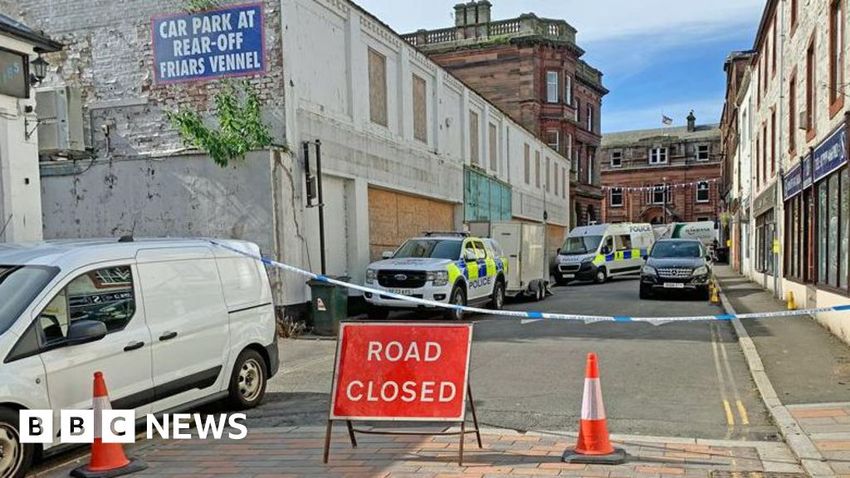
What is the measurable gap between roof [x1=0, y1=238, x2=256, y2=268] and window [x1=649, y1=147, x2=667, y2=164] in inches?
2855

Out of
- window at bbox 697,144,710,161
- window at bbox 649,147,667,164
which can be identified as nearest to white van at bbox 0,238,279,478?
window at bbox 649,147,667,164

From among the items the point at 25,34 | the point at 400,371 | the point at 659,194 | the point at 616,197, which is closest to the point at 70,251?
the point at 400,371

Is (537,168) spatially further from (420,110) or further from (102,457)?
(102,457)

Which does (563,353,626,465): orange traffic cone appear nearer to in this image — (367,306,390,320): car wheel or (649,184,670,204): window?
(367,306,390,320): car wheel

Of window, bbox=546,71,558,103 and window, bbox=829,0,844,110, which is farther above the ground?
window, bbox=546,71,558,103

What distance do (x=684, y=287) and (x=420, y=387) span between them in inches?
635

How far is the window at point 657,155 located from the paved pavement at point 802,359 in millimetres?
62934

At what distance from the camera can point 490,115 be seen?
30172 mm

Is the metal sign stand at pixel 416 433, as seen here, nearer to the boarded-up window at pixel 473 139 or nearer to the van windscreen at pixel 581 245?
the boarded-up window at pixel 473 139

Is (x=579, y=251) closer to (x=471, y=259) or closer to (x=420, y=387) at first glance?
(x=471, y=259)

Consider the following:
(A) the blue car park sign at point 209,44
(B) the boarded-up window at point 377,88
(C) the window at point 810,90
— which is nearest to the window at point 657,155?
(B) the boarded-up window at point 377,88

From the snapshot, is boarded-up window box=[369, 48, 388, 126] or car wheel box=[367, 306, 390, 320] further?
boarded-up window box=[369, 48, 388, 126]

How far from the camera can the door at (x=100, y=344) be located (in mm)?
5496

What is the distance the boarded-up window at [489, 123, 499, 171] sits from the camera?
3075 cm
